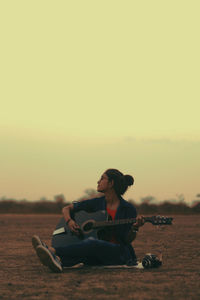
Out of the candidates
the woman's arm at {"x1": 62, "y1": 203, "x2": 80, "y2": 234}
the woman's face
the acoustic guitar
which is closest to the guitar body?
the acoustic guitar

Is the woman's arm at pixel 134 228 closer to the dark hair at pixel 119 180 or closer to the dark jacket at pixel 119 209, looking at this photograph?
the dark jacket at pixel 119 209

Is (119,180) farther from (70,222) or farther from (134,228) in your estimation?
(70,222)

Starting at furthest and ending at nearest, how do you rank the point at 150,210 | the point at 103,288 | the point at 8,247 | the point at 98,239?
1. the point at 150,210
2. the point at 8,247
3. the point at 98,239
4. the point at 103,288

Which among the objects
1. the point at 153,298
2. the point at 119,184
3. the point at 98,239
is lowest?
the point at 153,298

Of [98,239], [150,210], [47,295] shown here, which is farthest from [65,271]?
[150,210]

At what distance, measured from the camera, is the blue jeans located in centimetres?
791

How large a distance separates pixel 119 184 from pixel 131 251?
3.11ft

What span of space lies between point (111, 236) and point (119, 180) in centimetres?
76

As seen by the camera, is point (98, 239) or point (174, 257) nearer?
point (98, 239)

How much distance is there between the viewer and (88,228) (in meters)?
8.23

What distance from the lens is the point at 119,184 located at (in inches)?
324

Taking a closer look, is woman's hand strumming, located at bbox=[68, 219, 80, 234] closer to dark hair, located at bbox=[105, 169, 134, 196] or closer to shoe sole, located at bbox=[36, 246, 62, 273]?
shoe sole, located at bbox=[36, 246, 62, 273]

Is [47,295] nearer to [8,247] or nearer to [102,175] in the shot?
[102,175]

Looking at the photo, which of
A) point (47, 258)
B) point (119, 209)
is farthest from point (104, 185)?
point (47, 258)
